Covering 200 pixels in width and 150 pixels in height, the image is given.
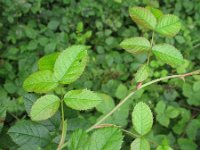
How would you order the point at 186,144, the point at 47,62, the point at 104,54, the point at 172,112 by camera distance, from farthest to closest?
the point at 104,54
the point at 172,112
the point at 186,144
the point at 47,62

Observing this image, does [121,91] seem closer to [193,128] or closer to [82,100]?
[193,128]

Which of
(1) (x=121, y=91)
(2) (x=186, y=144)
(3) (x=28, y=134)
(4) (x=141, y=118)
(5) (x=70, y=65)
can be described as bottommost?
(2) (x=186, y=144)

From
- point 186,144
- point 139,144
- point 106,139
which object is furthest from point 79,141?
point 186,144

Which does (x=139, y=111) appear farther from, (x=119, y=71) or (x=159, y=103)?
(x=119, y=71)

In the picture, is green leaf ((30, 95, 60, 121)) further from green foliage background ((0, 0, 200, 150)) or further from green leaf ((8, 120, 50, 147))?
green foliage background ((0, 0, 200, 150))

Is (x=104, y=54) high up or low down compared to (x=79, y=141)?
down

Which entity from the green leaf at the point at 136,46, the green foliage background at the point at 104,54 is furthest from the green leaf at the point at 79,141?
the green foliage background at the point at 104,54

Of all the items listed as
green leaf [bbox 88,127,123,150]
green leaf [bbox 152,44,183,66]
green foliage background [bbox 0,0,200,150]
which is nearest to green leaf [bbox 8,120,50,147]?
green leaf [bbox 88,127,123,150]
